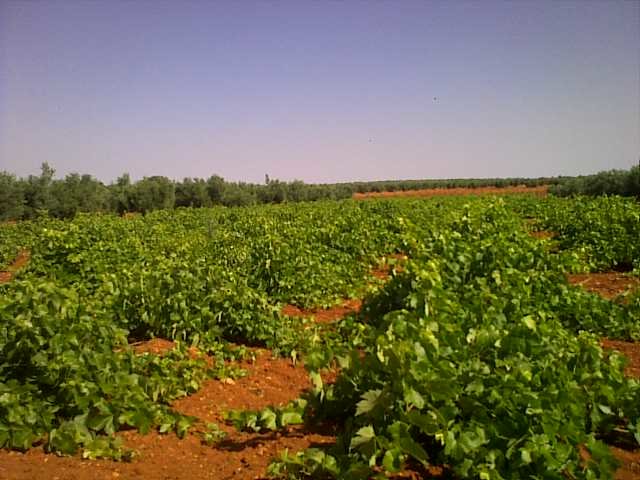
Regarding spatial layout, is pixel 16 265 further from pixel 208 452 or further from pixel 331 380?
pixel 208 452

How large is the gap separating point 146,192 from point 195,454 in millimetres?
41293

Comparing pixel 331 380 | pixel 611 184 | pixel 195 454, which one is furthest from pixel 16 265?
pixel 611 184

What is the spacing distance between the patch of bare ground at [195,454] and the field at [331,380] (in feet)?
0.05

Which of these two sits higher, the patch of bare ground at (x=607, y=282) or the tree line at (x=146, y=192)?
the tree line at (x=146, y=192)

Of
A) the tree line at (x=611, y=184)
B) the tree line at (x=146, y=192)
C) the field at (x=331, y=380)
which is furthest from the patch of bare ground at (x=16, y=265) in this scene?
the tree line at (x=611, y=184)

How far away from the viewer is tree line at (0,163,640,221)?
3356cm

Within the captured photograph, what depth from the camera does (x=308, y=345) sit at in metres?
5.82

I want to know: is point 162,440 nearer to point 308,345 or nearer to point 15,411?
point 15,411

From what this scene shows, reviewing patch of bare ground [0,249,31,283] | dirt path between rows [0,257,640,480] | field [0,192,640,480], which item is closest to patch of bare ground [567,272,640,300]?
field [0,192,640,480]

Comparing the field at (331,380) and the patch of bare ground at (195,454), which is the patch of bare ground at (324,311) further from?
the patch of bare ground at (195,454)

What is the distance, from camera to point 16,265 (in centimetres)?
1733

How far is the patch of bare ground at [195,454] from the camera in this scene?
3.05 m

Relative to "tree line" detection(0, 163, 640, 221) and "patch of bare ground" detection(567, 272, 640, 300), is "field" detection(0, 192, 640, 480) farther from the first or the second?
"tree line" detection(0, 163, 640, 221)

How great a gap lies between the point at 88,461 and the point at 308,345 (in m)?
3.02
